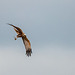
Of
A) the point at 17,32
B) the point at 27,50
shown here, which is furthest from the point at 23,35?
the point at 27,50

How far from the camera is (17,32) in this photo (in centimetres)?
3488

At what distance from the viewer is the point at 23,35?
114 feet

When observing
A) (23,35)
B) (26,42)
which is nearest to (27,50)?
(26,42)

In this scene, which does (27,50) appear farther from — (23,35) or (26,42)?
(23,35)

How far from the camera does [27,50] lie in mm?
37594

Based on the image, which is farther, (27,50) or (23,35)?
(27,50)

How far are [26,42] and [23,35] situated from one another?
95.5 inches

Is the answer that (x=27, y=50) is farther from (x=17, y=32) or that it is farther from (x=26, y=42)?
(x=17, y=32)

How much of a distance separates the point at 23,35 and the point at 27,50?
3.81m

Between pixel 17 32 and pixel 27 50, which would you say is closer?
pixel 17 32

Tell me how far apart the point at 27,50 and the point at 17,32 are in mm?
4233

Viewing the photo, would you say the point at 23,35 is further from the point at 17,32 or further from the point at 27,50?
the point at 27,50
